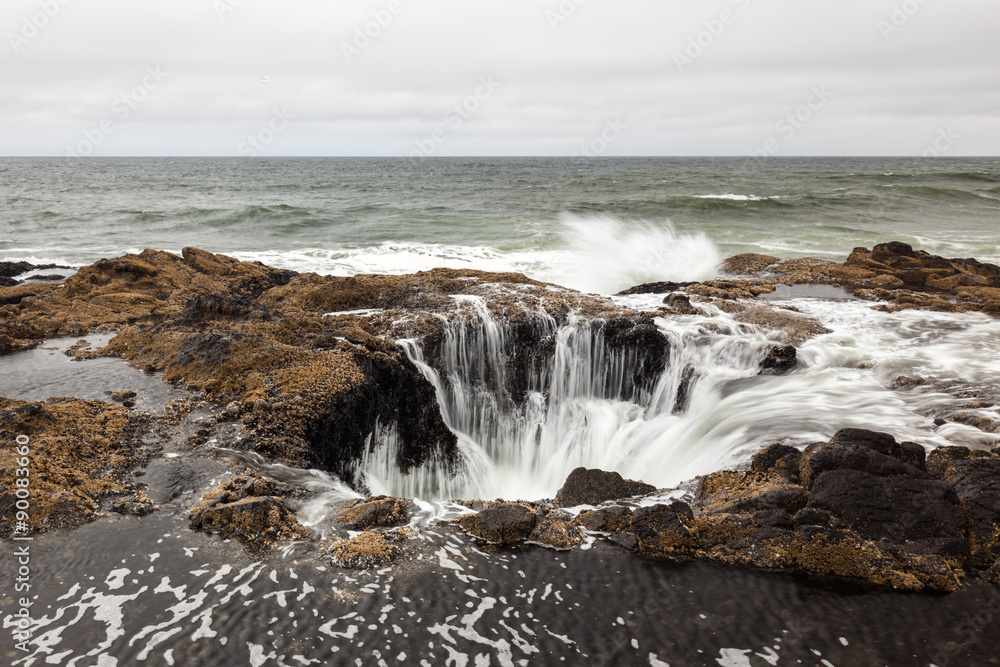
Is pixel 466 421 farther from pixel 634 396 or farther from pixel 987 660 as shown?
pixel 987 660

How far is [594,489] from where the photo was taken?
5.59 metres

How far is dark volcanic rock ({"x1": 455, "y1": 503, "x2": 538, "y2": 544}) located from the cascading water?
2.31 meters

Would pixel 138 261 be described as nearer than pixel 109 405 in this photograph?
No

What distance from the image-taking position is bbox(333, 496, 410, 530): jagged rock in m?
4.85

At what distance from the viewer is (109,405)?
6.30 meters

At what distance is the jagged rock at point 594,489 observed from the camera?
551 cm

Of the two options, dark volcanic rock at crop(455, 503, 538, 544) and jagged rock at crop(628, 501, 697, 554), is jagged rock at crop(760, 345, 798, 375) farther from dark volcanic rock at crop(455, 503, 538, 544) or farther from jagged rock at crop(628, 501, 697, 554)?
dark volcanic rock at crop(455, 503, 538, 544)

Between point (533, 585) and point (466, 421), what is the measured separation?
4.42 m

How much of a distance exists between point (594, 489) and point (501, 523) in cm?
112

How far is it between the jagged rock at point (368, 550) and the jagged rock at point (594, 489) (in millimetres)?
1629

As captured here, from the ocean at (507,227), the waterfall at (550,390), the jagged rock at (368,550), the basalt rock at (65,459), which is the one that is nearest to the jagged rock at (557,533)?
the jagged rock at (368,550)

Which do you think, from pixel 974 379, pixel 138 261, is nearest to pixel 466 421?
pixel 974 379

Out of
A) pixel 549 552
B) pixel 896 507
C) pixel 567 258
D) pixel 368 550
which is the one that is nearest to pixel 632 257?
pixel 567 258

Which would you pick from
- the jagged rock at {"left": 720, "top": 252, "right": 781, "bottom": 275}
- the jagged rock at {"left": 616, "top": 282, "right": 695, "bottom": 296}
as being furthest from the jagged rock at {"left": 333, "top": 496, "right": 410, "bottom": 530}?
the jagged rock at {"left": 720, "top": 252, "right": 781, "bottom": 275}
